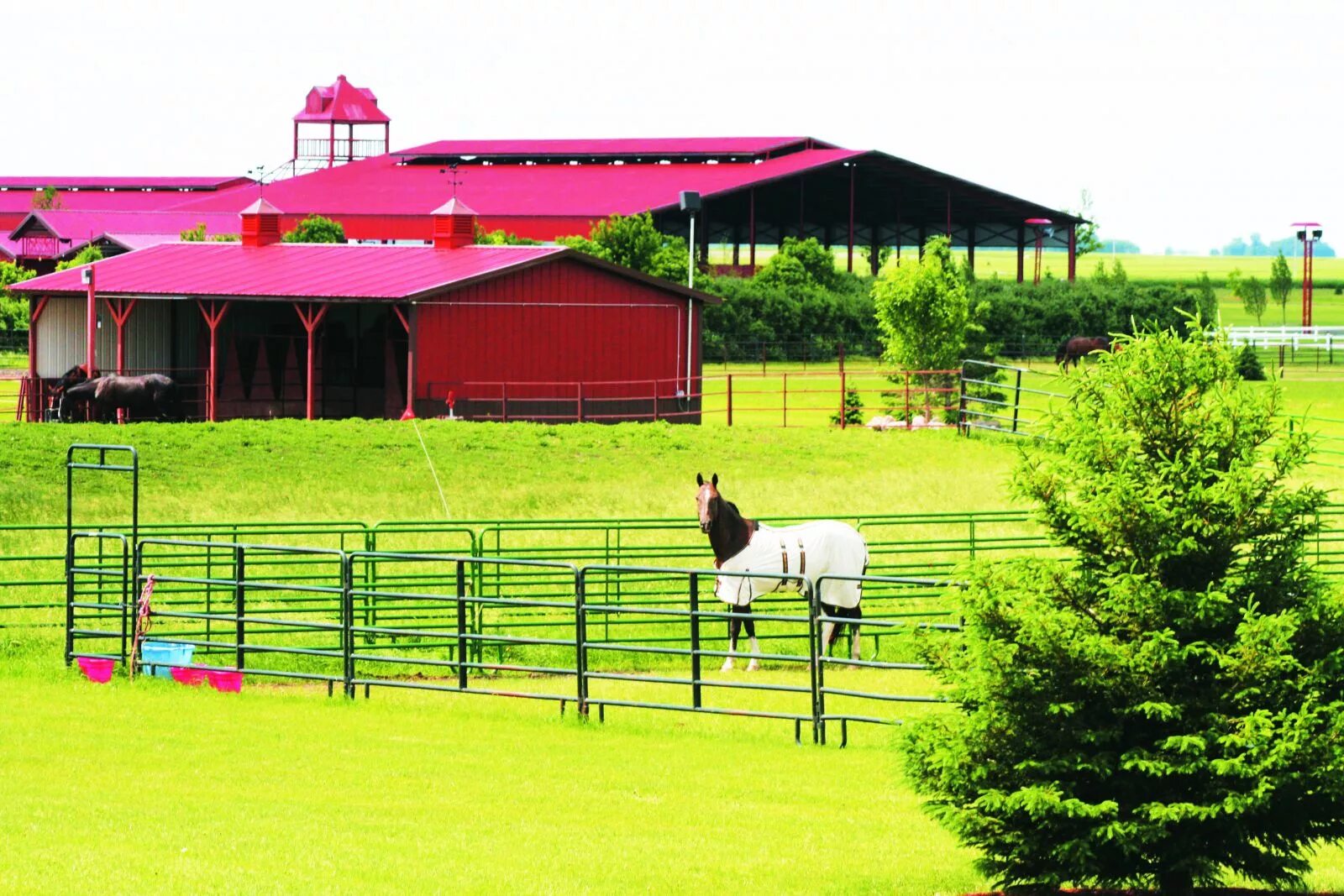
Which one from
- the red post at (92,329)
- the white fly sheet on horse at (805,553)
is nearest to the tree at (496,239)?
the red post at (92,329)

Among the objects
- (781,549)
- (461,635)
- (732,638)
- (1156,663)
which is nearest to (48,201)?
(781,549)

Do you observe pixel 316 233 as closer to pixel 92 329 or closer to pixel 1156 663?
pixel 92 329

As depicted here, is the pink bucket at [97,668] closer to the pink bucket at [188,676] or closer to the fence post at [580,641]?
the pink bucket at [188,676]

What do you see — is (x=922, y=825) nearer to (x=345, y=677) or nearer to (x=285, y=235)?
(x=345, y=677)

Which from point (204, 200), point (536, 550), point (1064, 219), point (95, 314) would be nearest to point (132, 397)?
point (95, 314)

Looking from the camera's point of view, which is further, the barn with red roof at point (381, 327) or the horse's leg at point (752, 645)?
the barn with red roof at point (381, 327)

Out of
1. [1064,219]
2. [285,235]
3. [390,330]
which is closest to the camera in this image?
[390,330]

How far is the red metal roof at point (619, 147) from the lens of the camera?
79688 mm

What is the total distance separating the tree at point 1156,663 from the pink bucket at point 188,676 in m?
9.15

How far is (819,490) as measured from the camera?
31.9 m

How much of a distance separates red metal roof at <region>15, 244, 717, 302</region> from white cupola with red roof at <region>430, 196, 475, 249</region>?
38 centimetres

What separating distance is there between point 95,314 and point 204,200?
56479 mm

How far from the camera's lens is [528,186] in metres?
78.7

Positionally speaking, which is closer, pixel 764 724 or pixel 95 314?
pixel 764 724
